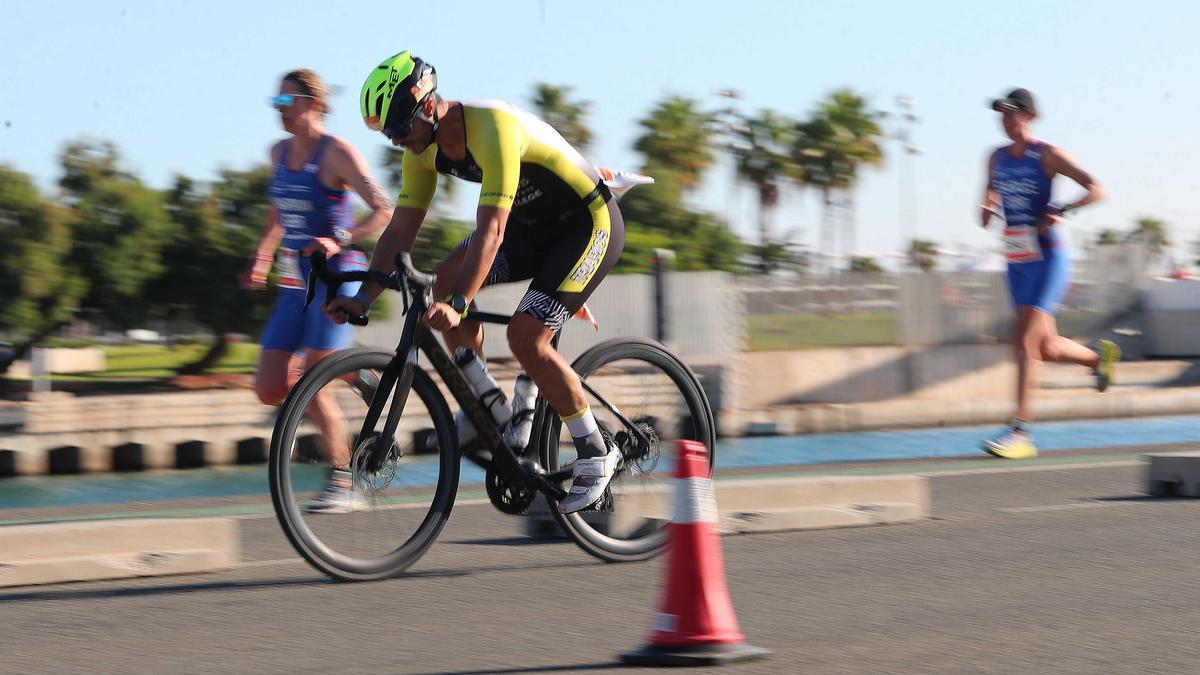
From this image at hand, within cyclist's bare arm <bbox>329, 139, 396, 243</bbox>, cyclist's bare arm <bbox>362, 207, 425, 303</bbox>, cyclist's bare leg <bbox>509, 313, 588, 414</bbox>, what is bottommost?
cyclist's bare leg <bbox>509, 313, 588, 414</bbox>

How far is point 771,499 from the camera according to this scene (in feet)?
23.1

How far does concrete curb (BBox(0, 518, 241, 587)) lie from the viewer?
5816mm

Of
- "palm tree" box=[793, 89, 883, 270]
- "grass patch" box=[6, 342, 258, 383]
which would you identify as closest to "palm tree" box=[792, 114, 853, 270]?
"palm tree" box=[793, 89, 883, 270]

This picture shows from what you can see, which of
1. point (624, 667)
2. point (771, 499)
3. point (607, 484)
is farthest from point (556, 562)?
point (624, 667)

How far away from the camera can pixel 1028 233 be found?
1089cm

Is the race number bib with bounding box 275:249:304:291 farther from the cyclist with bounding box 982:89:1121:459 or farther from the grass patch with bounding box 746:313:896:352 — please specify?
the grass patch with bounding box 746:313:896:352

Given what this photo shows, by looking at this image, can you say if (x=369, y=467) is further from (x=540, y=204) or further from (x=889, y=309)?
(x=889, y=309)

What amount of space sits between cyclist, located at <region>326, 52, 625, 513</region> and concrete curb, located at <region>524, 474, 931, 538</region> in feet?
3.12

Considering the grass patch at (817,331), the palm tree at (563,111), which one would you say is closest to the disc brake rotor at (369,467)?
the grass patch at (817,331)

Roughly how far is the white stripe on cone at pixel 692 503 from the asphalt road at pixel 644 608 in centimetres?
41

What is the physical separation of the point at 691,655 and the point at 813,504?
9.35ft

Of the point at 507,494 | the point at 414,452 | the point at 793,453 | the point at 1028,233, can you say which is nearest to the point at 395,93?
the point at 414,452

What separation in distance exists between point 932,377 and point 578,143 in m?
39.5

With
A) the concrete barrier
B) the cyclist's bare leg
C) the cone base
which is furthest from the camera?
the concrete barrier
